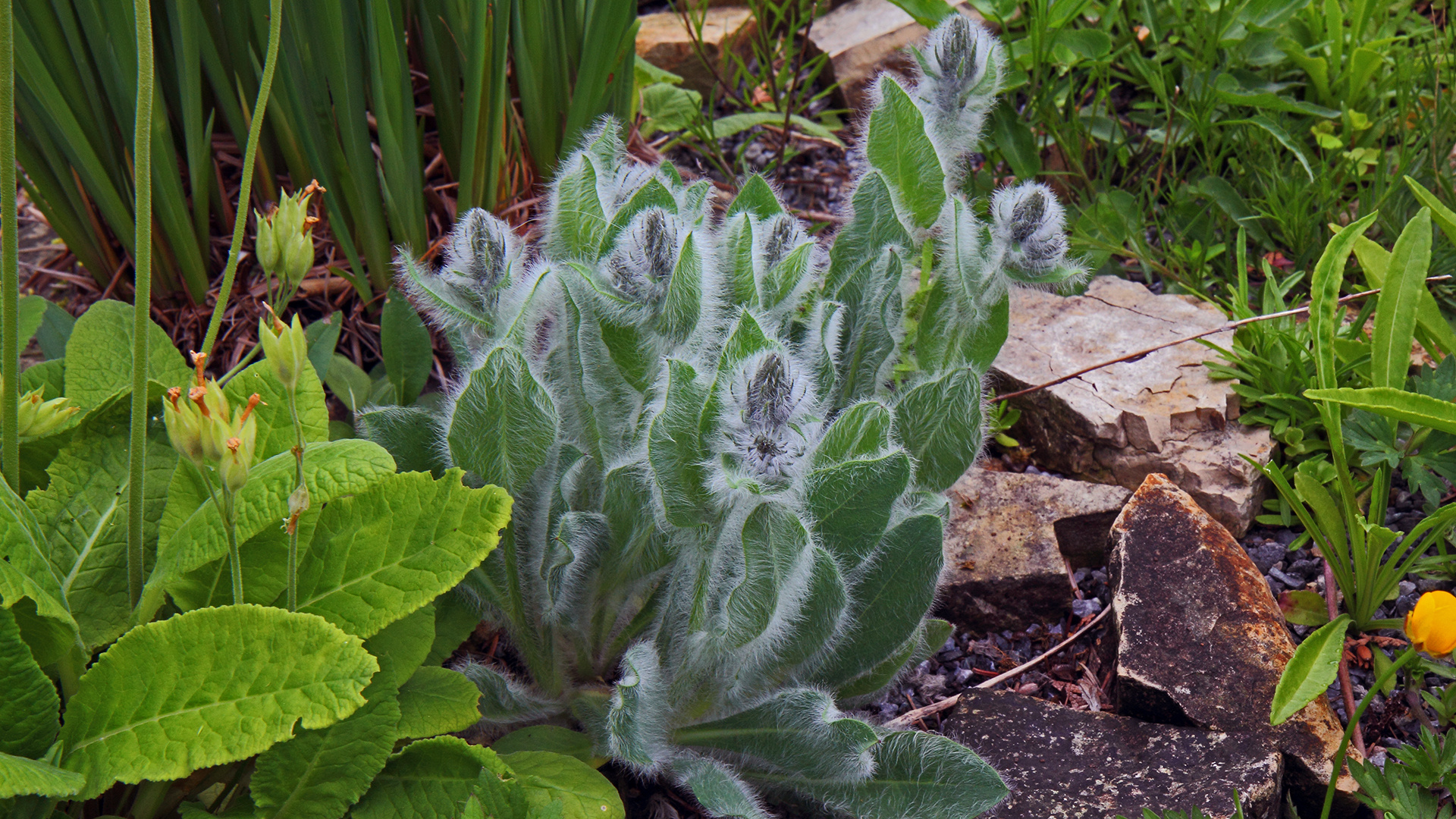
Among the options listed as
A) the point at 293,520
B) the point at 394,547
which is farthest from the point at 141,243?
the point at 394,547

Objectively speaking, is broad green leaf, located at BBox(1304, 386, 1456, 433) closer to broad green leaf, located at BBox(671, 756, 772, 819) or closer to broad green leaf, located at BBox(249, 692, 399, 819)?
broad green leaf, located at BBox(671, 756, 772, 819)

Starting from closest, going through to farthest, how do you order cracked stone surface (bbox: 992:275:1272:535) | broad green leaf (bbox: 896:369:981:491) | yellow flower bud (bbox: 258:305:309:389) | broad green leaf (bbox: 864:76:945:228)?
1. yellow flower bud (bbox: 258:305:309:389)
2. broad green leaf (bbox: 896:369:981:491)
3. broad green leaf (bbox: 864:76:945:228)
4. cracked stone surface (bbox: 992:275:1272:535)

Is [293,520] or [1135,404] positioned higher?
[293,520]

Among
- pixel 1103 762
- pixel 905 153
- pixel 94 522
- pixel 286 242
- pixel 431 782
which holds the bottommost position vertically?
pixel 1103 762

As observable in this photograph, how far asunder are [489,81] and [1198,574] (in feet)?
5.39

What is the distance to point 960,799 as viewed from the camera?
57.4 inches

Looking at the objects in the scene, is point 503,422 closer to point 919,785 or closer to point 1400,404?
point 919,785

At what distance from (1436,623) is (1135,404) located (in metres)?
0.91

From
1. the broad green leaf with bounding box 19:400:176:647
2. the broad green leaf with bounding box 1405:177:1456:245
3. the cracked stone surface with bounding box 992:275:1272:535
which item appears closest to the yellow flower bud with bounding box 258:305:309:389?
the broad green leaf with bounding box 19:400:176:647

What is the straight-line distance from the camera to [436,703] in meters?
1.46

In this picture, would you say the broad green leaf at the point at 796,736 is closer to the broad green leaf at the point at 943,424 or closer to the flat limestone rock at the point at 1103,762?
the flat limestone rock at the point at 1103,762

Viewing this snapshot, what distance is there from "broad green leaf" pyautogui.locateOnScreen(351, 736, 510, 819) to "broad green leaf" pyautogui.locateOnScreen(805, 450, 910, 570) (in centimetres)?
52

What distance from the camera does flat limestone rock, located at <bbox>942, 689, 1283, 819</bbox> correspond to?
1.58 metres

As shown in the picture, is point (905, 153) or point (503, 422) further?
point (905, 153)
